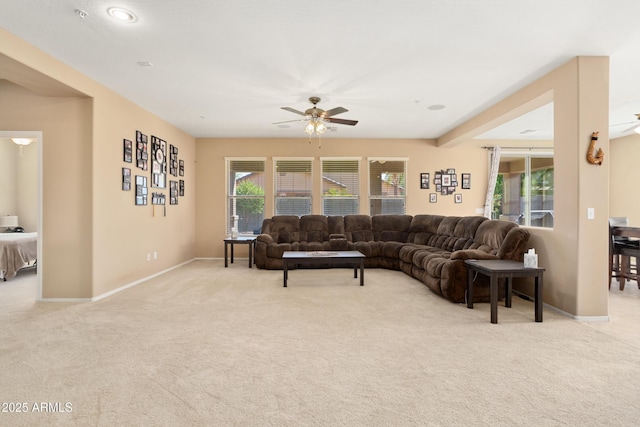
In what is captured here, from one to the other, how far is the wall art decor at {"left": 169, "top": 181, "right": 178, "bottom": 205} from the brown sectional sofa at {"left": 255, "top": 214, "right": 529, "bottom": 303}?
1.86 metres

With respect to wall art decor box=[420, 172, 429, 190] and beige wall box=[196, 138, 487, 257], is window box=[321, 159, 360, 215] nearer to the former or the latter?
beige wall box=[196, 138, 487, 257]

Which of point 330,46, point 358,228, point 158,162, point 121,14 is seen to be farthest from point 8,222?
point 330,46

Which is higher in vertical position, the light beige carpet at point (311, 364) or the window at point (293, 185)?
the window at point (293, 185)

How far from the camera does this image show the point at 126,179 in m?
4.86

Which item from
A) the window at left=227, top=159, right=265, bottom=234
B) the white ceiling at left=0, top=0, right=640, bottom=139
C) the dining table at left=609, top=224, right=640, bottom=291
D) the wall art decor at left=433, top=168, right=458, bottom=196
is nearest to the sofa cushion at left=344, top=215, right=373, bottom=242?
the wall art decor at left=433, top=168, right=458, bottom=196

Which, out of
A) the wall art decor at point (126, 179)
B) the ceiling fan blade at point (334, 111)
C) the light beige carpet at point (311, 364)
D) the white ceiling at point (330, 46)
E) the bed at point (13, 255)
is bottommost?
the light beige carpet at point (311, 364)

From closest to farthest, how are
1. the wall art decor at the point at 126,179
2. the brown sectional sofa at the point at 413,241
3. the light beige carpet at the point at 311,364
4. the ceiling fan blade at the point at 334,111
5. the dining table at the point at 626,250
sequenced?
1. the light beige carpet at the point at 311,364
2. the brown sectional sofa at the point at 413,241
3. the ceiling fan blade at the point at 334,111
4. the dining table at the point at 626,250
5. the wall art decor at the point at 126,179

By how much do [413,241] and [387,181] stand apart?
1.73 m

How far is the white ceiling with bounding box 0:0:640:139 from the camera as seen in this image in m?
2.71

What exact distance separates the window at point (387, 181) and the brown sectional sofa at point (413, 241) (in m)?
0.76

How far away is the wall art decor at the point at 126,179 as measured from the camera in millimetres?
4809

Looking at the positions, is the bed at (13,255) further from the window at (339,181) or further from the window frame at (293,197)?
the window at (339,181)

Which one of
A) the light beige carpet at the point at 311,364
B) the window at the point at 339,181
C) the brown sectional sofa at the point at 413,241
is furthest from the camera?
the window at the point at 339,181

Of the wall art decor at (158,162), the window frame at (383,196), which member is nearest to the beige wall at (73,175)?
the wall art decor at (158,162)
